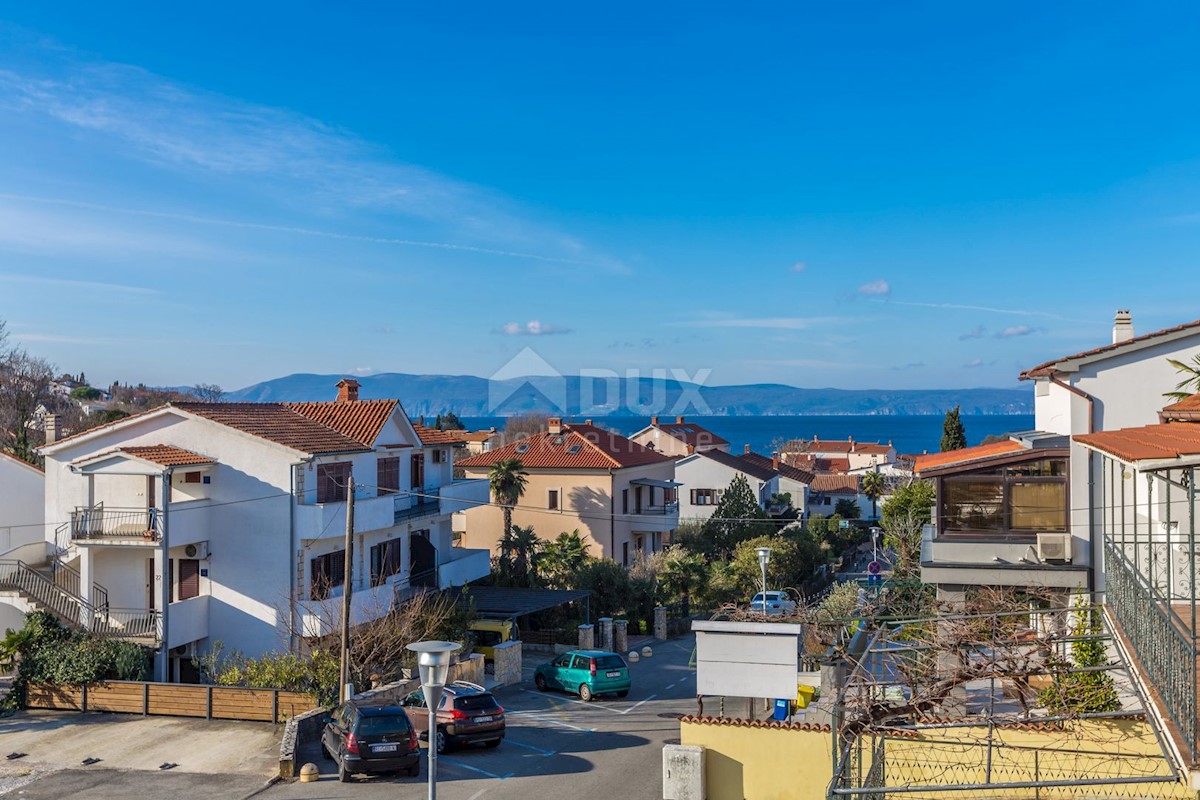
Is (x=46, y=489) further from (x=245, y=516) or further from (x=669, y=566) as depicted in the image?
(x=669, y=566)

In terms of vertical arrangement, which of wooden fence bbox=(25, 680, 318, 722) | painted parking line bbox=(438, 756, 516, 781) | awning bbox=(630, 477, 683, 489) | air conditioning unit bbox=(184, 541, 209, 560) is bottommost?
painted parking line bbox=(438, 756, 516, 781)

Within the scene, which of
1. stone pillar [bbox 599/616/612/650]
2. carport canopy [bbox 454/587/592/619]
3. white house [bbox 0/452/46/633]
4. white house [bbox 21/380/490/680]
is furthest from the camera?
stone pillar [bbox 599/616/612/650]

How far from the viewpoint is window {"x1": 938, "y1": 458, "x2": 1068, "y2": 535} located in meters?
22.6

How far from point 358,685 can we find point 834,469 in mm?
91090

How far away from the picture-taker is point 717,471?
209 feet

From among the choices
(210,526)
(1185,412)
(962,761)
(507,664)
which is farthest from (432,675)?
(210,526)

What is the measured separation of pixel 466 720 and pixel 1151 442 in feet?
49.8

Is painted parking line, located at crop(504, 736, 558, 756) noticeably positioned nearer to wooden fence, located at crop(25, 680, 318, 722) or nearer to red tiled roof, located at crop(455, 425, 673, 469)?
wooden fence, located at crop(25, 680, 318, 722)

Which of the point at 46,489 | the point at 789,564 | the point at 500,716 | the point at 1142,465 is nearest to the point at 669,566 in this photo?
the point at 789,564

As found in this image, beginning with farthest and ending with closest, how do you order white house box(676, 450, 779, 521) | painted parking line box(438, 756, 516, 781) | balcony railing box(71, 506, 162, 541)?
white house box(676, 450, 779, 521) → balcony railing box(71, 506, 162, 541) → painted parking line box(438, 756, 516, 781)

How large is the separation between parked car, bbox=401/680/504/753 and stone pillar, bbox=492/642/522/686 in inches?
262

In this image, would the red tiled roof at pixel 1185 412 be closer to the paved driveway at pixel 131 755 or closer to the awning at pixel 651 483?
the paved driveway at pixel 131 755

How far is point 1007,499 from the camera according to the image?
23000 mm

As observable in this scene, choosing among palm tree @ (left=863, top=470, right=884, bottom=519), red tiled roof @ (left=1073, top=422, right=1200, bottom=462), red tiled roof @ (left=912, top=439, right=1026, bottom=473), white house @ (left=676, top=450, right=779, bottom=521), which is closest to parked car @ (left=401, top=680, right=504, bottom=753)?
red tiled roof @ (left=912, top=439, right=1026, bottom=473)
